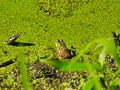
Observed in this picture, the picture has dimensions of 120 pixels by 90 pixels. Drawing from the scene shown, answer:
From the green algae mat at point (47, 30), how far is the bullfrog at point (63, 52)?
0.04m

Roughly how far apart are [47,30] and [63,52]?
0.22 meters

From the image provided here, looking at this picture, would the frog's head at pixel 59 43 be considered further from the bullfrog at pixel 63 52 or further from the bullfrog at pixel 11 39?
the bullfrog at pixel 11 39

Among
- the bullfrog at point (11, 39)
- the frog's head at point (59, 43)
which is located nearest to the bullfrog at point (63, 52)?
the frog's head at point (59, 43)

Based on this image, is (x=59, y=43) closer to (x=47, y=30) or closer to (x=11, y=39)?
(x=47, y=30)

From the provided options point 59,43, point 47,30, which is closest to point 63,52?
point 59,43

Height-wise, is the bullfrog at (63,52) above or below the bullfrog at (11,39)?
below

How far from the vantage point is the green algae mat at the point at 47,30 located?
189cm

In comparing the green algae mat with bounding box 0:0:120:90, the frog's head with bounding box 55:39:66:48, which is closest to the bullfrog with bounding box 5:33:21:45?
the green algae mat with bounding box 0:0:120:90

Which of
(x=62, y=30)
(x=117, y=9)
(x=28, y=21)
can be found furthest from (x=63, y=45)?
(x=117, y=9)

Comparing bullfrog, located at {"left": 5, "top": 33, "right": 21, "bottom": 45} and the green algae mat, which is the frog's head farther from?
bullfrog, located at {"left": 5, "top": 33, "right": 21, "bottom": 45}

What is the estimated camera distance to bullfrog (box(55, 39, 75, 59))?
1996 millimetres

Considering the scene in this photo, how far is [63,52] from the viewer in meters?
2.01

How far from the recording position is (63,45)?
204 cm

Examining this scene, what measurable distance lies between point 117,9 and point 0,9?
694 millimetres
